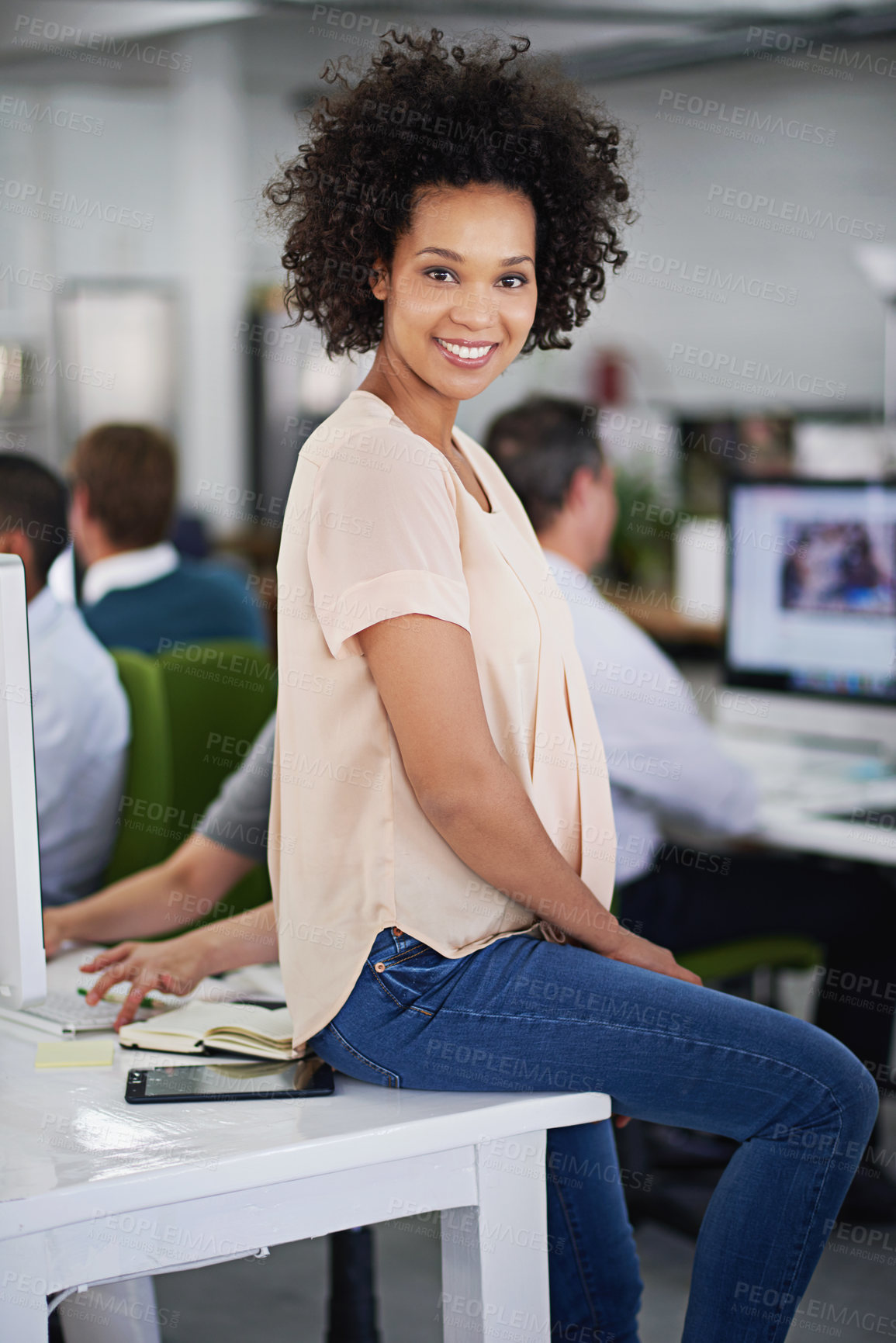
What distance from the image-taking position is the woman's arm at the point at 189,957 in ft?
4.64

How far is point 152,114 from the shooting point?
322 inches

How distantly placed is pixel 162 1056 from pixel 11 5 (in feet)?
21.0

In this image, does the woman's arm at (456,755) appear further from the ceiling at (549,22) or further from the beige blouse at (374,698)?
the ceiling at (549,22)

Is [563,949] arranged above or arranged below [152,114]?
below

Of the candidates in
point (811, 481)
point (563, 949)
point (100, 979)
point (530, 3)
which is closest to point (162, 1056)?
point (100, 979)

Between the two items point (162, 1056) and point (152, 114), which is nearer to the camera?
point (162, 1056)

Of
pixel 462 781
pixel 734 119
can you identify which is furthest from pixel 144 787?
pixel 734 119

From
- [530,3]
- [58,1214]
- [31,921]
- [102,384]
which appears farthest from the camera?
[102,384]

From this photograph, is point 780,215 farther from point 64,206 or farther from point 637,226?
point 64,206

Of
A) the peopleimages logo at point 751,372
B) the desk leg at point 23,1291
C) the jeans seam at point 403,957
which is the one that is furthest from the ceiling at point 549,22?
the desk leg at point 23,1291

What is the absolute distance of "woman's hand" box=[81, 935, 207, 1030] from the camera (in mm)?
1405

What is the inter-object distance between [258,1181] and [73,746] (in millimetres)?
1189

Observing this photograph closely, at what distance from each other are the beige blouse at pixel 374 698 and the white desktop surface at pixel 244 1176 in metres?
0.12

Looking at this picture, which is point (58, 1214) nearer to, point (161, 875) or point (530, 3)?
point (161, 875)
